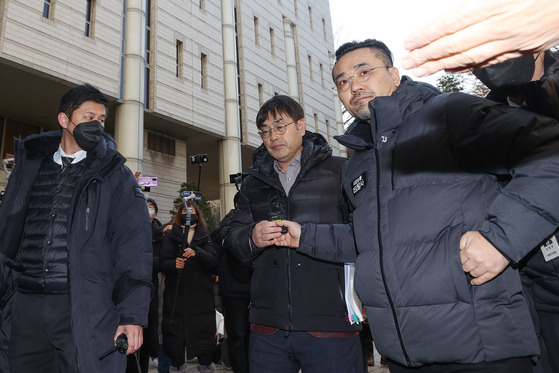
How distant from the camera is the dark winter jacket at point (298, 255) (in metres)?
2.37

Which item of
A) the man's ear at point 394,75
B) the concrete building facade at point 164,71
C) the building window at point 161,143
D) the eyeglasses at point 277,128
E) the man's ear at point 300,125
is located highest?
the concrete building facade at point 164,71

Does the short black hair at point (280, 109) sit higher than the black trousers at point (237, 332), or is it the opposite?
the short black hair at point (280, 109)

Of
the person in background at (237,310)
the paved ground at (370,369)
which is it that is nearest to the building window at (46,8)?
the person in background at (237,310)

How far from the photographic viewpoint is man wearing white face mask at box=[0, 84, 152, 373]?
240 centimetres

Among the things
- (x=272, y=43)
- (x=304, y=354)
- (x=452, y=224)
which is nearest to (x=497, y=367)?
(x=452, y=224)

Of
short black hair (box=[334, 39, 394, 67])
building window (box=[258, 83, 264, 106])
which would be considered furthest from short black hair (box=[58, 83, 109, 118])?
building window (box=[258, 83, 264, 106])

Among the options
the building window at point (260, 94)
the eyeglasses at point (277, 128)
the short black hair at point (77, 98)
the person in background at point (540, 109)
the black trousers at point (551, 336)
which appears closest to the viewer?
the person in background at point (540, 109)

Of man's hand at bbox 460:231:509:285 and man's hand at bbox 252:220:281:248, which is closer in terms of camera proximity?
man's hand at bbox 460:231:509:285

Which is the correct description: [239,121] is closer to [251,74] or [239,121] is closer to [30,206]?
[251,74]

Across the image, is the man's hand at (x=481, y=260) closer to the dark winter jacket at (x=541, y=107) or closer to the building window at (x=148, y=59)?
the dark winter jacket at (x=541, y=107)

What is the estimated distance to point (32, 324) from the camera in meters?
2.43

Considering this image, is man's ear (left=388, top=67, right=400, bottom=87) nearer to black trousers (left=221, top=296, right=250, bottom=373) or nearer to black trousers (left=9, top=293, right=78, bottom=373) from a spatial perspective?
black trousers (left=9, top=293, right=78, bottom=373)

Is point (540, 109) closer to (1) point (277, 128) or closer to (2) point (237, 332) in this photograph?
(1) point (277, 128)

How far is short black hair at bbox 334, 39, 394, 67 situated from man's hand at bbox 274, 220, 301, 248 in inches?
43.1
